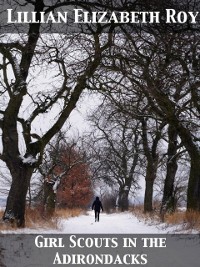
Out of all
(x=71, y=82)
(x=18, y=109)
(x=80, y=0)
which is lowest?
(x=18, y=109)

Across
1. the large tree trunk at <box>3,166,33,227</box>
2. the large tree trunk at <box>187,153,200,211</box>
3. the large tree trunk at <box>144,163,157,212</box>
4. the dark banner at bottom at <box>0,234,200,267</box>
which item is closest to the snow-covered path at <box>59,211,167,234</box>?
the large tree trunk at <box>187,153,200,211</box>

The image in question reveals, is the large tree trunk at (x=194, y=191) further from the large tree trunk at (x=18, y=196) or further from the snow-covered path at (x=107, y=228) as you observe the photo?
the large tree trunk at (x=18, y=196)

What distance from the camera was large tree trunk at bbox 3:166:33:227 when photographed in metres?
12.5

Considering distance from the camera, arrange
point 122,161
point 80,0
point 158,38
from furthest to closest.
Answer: point 122,161
point 80,0
point 158,38

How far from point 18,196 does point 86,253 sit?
5115 mm

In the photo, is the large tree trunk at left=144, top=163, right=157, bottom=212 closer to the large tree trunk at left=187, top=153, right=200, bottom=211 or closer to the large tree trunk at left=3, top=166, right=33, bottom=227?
the large tree trunk at left=187, top=153, right=200, bottom=211

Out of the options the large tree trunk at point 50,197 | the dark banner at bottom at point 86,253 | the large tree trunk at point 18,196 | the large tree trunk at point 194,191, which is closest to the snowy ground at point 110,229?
the large tree trunk at point 18,196

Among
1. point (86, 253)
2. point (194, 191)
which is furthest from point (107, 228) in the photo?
point (86, 253)

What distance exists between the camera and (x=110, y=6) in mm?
10406

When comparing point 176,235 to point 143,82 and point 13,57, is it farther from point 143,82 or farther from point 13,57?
point 13,57

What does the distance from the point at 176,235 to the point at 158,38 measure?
5218mm

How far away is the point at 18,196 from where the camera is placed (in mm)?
12734

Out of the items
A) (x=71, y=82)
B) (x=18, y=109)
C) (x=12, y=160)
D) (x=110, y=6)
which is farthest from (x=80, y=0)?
(x=12, y=160)

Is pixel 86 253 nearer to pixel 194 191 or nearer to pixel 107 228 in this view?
pixel 194 191
